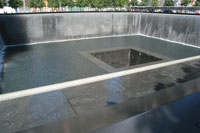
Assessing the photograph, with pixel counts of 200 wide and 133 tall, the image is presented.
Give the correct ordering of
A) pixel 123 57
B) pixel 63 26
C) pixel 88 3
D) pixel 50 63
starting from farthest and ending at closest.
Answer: pixel 88 3 → pixel 63 26 → pixel 123 57 → pixel 50 63

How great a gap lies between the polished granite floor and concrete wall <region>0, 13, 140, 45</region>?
790cm

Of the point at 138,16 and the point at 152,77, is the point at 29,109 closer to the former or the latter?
the point at 152,77

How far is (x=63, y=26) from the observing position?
11141 mm

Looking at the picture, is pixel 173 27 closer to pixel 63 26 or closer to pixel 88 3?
pixel 63 26

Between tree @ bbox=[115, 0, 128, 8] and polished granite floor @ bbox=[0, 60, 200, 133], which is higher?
tree @ bbox=[115, 0, 128, 8]

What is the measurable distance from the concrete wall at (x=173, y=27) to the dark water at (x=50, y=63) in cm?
89

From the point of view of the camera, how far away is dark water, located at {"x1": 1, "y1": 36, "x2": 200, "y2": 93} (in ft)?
17.8

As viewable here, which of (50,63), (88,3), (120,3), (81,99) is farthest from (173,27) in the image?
(120,3)

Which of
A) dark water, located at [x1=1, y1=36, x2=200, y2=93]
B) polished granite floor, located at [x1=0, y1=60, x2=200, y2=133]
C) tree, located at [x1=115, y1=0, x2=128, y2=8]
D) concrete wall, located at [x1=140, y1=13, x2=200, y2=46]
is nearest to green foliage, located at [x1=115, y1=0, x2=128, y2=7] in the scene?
tree, located at [x1=115, y1=0, x2=128, y2=8]

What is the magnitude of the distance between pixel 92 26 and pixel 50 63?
20.1 ft

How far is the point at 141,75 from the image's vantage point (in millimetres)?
4426

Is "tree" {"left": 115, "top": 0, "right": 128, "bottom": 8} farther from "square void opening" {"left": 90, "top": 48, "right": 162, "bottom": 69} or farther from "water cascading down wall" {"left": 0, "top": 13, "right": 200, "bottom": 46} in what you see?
"square void opening" {"left": 90, "top": 48, "right": 162, "bottom": 69}

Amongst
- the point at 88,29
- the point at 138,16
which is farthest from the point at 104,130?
the point at 138,16

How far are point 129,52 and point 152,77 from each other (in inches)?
198
